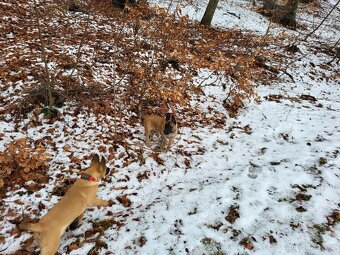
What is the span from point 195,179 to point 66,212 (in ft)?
9.16

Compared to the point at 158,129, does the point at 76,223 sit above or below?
below

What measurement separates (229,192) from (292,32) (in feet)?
55.9

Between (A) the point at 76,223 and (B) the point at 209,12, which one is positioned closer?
(A) the point at 76,223

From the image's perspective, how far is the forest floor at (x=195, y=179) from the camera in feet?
13.7

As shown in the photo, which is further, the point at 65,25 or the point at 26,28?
the point at 65,25

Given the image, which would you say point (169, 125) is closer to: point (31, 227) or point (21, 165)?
point (21, 165)

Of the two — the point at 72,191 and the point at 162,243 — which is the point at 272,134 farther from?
the point at 72,191

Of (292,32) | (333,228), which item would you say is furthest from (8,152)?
(292,32)

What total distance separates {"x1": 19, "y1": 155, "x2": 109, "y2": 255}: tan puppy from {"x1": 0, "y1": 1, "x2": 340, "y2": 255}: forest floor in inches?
20.0

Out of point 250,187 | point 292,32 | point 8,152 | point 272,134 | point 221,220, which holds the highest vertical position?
point 292,32

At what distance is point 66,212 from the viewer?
12.7ft

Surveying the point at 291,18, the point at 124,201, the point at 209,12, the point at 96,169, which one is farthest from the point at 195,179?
the point at 291,18

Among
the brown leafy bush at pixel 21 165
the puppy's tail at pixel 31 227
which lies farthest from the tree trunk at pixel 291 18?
the puppy's tail at pixel 31 227

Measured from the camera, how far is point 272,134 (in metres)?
7.51
